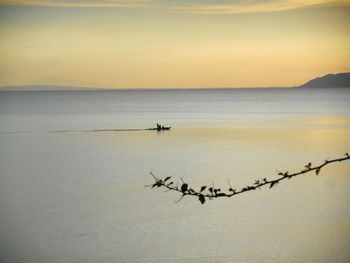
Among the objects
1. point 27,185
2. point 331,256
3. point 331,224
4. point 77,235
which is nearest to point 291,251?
point 331,256

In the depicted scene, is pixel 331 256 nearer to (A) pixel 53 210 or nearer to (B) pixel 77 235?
(B) pixel 77 235

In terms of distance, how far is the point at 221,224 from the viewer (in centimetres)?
1344

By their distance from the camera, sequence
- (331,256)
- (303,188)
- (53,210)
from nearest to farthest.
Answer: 1. (331,256)
2. (53,210)
3. (303,188)

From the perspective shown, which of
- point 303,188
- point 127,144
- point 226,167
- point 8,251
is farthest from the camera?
point 127,144

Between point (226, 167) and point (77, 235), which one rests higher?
point (226, 167)

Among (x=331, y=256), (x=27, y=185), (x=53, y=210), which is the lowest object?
(x=331, y=256)

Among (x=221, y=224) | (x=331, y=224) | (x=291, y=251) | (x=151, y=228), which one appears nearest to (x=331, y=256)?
(x=291, y=251)

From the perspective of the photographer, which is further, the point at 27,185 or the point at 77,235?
the point at 27,185

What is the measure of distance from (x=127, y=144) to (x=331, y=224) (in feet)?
51.9

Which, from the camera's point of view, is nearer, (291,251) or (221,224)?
(291,251)

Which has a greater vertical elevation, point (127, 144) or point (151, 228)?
point (127, 144)

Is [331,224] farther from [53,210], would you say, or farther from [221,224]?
[53,210]

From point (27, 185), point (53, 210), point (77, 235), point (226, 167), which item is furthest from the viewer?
point (226, 167)

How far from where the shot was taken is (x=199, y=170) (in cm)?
1964
